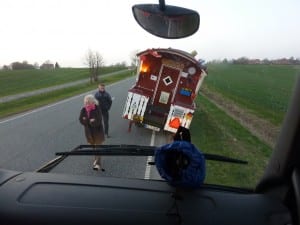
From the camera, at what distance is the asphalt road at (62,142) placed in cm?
704

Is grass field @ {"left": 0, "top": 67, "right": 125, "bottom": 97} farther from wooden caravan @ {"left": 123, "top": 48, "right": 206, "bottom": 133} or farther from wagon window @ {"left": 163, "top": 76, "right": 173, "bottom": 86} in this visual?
wagon window @ {"left": 163, "top": 76, "right": 173, "bottom": 86}

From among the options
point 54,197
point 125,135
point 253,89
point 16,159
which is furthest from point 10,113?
point 54,197

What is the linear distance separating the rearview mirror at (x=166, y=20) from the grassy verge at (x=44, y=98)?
13169mm

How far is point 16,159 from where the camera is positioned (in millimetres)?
8758

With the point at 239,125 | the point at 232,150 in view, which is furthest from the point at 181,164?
the point at 239,125

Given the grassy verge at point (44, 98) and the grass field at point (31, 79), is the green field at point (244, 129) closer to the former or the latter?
the grassy verge at point (44, 98)

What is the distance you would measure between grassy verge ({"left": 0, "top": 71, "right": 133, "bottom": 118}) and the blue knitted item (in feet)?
42.7

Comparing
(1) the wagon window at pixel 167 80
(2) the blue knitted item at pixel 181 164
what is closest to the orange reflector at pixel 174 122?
(1) the wagon window at pixel 167 80

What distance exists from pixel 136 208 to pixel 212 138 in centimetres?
613

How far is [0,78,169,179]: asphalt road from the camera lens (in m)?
7.04

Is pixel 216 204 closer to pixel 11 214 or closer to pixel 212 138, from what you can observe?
pixel 11 214

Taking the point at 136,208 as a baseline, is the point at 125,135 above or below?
below

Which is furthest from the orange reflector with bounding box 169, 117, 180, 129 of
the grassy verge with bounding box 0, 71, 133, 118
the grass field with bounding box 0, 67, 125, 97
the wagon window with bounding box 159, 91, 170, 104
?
the grass field with bounding box 0, 67, 125, 97

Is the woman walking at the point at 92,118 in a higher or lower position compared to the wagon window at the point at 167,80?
lower
